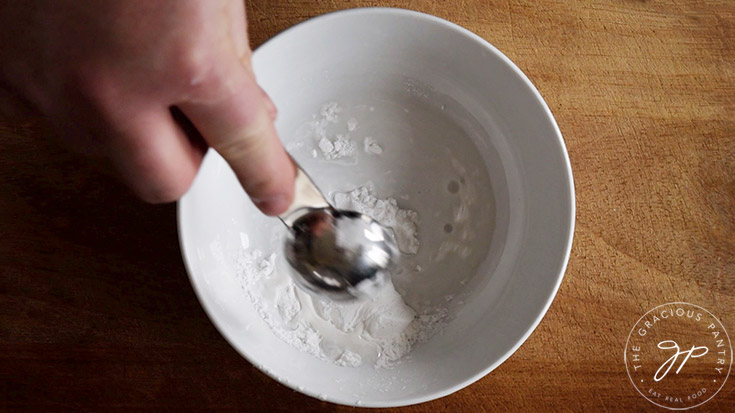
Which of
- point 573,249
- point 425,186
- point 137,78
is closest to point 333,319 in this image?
point 425,186

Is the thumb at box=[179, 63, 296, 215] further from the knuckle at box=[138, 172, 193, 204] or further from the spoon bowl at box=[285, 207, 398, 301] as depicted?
the spoon bowl at box=[285, 207, 398, 301]

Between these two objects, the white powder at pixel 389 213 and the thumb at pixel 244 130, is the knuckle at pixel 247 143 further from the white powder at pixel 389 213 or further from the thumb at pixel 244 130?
the white powder at pixel 389 213

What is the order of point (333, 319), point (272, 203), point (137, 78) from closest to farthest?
point (137, 78), point (272, 203), point (333, 319)

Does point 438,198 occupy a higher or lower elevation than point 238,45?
lower

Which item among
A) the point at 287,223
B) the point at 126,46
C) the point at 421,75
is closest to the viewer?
the point at 126,46

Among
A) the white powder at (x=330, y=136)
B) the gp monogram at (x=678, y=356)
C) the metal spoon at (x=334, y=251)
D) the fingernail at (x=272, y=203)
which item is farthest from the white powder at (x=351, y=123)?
the gp monogram at (x=678, y=356)

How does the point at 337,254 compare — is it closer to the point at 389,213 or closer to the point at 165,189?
the point at 389,213

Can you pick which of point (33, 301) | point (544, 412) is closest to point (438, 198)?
point (544, 412)

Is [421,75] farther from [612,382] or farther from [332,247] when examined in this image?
[612,382]
